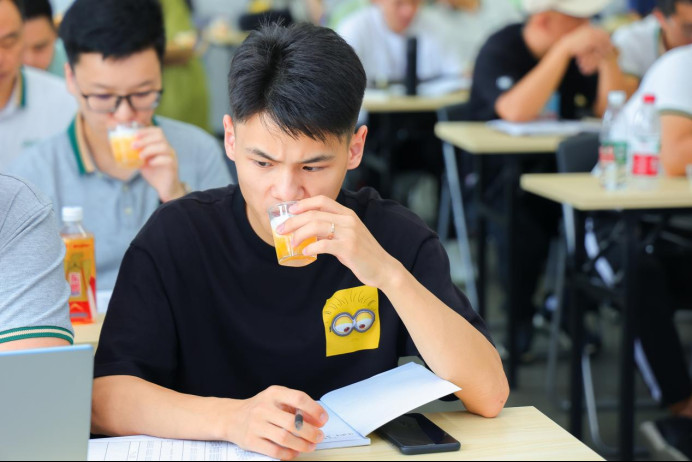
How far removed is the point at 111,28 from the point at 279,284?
1000 millimetres

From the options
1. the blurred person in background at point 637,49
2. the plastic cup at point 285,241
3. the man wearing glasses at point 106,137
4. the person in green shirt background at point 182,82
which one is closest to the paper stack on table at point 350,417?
the plastic cup at point 285,241

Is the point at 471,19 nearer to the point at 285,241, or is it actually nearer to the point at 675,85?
the point at 675,85

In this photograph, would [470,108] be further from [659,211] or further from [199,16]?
[199,16]

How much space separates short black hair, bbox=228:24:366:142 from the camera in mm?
1409

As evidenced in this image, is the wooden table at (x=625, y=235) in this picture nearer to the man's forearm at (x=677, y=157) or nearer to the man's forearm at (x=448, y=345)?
the man's forearm at (x=677, y=157)

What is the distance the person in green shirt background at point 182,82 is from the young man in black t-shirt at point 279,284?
3378 mm

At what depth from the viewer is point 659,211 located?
267 cm

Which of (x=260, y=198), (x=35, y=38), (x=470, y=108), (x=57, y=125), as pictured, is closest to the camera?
(x=260, y=198)

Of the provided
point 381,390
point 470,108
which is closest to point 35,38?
point 470,108

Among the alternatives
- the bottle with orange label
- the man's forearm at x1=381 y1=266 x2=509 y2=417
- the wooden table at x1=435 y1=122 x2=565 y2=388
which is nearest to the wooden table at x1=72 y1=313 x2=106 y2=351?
the bottle with orange label

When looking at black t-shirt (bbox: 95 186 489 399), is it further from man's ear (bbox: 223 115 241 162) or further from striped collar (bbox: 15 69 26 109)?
striped collar (bbox: 15 69 26 109)

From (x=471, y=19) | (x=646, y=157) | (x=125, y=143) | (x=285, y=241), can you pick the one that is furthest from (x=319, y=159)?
(x=471, y=19)

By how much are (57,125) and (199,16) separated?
5557 millimetres

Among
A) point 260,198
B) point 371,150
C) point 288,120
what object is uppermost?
point 288,120
